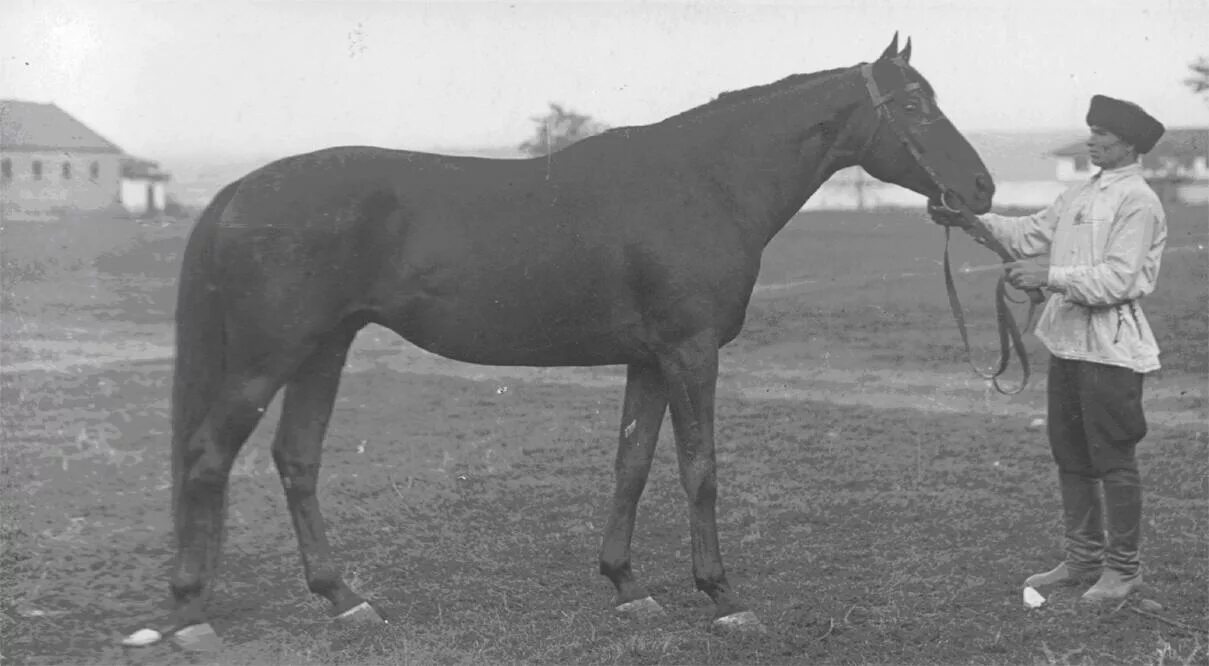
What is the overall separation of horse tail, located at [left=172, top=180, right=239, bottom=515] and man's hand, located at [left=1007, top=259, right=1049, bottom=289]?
3386 mm

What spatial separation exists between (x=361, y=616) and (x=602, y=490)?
2.26 metres

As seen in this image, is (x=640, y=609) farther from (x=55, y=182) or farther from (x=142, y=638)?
(x=55, y=182)

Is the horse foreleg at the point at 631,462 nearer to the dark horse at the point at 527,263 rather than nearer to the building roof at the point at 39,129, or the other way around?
the dark horse at the point at 527,263

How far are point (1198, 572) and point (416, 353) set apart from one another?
210 inches

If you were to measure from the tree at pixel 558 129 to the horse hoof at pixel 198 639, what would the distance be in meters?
2.88

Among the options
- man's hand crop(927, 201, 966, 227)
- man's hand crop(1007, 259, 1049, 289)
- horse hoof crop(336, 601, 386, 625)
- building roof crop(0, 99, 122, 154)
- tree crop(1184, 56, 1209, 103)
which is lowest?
horse hoof crop(336, 601, 386, 625)

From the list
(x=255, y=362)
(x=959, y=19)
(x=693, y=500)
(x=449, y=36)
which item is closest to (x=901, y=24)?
(x=959, y=19)

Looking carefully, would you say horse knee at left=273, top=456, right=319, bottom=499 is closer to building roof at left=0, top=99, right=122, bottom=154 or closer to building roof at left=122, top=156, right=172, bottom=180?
building roof at left=122, top=156, right=172, bottom=180

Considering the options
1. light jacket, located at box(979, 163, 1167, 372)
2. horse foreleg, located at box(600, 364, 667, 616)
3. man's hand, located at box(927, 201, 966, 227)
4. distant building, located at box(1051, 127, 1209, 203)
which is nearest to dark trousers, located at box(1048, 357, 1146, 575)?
light jacket, located at box(979, 163, 1167, 372)

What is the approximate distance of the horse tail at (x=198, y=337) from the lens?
4238 mm

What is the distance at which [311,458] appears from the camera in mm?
4461

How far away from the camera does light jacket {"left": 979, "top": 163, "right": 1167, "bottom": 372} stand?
14.5ft

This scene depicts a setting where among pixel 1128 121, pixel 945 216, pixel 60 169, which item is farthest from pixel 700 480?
pixel 60 169

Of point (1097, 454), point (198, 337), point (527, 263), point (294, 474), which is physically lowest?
point (294, 474)
